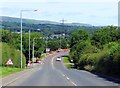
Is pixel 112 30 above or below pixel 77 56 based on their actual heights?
above

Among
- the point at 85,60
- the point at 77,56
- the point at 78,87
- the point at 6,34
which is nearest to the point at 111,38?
the point at 77,56

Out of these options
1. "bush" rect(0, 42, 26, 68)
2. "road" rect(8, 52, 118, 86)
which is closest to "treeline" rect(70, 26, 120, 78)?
"road" rect(8, 52, 118, 86)

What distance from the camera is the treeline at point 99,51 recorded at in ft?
163

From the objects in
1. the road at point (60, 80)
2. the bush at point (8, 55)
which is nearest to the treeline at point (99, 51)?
the road at point (60, 80)

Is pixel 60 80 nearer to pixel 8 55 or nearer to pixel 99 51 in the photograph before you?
pixel 8 55

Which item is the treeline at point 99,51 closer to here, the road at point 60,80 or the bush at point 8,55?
the road at point 60,80

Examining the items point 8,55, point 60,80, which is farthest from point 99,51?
point 60,80

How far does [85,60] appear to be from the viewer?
89.5 metres

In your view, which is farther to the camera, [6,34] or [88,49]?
[6,34]

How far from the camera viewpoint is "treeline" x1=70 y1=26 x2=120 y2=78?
49.8m

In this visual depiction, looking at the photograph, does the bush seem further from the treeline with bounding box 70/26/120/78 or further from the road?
the road

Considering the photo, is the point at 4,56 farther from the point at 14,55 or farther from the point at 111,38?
the point at 111,38

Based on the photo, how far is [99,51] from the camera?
9231cm

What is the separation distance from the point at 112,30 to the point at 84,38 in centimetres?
2524
